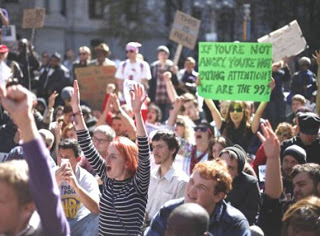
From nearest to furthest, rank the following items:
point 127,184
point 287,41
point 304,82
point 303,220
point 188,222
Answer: point 188,222, point 303,220, point 127,184, point 287,41, point 304,82

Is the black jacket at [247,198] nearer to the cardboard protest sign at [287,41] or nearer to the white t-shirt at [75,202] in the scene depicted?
the white t-shirt at [75,202]

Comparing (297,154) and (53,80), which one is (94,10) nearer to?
(53,80)

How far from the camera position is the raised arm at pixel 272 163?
5083 millimetres

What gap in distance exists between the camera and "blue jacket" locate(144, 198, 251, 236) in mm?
4816

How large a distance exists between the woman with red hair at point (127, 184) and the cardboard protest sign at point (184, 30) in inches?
393

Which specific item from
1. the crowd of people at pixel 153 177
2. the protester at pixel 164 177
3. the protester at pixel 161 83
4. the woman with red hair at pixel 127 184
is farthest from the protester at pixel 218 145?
the protester at pixel 161 83

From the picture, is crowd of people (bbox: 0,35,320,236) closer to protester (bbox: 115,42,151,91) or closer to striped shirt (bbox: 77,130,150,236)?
striped shirt (bbox: 77,130,150,236)

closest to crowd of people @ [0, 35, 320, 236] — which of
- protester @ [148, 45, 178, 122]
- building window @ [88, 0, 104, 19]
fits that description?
protester @ [148, 45, 178, 122]

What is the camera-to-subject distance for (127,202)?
5.75m

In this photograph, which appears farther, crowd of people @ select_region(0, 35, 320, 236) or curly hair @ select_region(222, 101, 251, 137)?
curly hair @ select_region(222, 101, 251, 137)

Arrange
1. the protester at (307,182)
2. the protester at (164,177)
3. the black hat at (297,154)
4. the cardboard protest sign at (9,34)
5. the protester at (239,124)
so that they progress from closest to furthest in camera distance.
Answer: the protester at (307,182) → the protester at (164,177) → the black hat at (297,154) → the protester at (239,124) → the cardboard protest sign at (9,34)

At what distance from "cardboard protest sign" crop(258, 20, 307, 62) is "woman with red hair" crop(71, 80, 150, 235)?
20.7 ft

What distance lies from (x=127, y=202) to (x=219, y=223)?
1.04 m

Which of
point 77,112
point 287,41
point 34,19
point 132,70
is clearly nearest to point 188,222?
point 77,112
